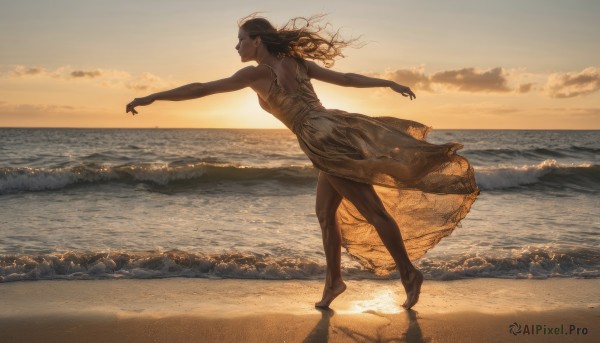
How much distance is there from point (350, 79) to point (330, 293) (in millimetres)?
1525

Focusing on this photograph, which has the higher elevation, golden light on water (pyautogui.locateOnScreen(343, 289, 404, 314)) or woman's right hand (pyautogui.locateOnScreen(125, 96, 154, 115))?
woman's right hand (pyautogui.locateOnScreen(125, 96, 154, 115))

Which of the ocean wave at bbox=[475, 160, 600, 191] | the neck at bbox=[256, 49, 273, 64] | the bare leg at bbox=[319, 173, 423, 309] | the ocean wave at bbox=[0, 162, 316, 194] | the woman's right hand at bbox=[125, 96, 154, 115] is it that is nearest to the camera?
the woman's right hand at bbox=[125, 96, 154, 115]

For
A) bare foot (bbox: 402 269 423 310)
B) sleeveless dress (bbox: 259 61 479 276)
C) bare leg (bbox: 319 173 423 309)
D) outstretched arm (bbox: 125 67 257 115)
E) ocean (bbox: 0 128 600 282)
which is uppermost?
outstretched arm (bbox: 125 67 257 115)

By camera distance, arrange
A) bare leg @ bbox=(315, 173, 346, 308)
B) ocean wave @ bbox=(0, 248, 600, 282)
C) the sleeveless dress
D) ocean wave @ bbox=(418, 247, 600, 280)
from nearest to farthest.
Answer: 1. the sleeveless dress
2. bare leg @ bbox=(315, 173, 346, 308)
3. ocean wave @ bbox=(0, 248, 600, 282)
4. ocean wave @ bbox=(418, 247, 600, 280)

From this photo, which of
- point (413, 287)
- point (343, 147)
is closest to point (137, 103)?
point (343, 147)

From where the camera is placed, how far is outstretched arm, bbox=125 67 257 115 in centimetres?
416

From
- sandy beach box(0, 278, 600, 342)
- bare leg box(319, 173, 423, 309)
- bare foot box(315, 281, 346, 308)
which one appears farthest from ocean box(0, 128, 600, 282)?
bare leg box(319, 173, 423, 309)

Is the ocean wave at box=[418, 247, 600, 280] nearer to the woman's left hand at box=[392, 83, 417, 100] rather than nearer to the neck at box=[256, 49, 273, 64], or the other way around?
the woman's left hand at box=[392, 83, 417, 100]

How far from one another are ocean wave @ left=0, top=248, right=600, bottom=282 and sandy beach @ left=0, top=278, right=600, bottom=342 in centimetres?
22

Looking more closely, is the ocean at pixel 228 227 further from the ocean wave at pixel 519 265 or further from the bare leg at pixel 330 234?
the bare leg at pixel 330 234

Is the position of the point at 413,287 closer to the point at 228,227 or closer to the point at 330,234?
the point at 330,234

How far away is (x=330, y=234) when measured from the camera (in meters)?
4.82

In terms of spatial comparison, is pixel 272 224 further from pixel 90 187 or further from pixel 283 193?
pixel 90 187

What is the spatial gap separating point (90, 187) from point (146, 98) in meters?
10.2
